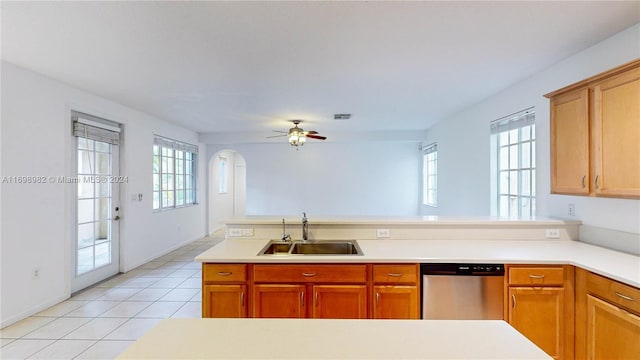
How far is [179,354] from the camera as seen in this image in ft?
2.88

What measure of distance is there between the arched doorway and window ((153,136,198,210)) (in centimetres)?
61

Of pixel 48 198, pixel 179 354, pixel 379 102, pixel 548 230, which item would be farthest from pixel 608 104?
pixel 48 198

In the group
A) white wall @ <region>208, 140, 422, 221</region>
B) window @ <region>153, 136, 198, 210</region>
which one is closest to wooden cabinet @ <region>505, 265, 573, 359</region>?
white wall @ <region>208, 140, 422, 221</region>

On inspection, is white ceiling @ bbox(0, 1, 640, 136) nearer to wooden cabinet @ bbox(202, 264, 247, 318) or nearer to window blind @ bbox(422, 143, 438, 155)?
wooden cabinet @ bbox(202, 264, 247, 318)

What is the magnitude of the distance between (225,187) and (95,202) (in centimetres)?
459

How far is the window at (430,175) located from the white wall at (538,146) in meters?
0.47

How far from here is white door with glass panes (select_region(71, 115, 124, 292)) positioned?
3.57 metres

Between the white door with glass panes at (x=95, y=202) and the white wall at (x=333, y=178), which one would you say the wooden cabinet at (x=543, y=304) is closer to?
the white door with glass panes at (x=95, y=202)

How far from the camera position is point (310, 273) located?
2.11m

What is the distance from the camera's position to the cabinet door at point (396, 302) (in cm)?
207

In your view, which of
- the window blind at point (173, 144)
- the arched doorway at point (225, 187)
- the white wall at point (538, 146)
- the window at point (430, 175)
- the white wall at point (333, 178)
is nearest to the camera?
the white wall at point (538, 146)

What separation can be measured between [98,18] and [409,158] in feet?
21.0

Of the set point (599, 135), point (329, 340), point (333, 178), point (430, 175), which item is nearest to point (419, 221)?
point (599, 135)

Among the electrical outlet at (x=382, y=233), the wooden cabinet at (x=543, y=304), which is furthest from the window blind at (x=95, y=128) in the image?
the wooden cabinet at (x=543, y=304)
